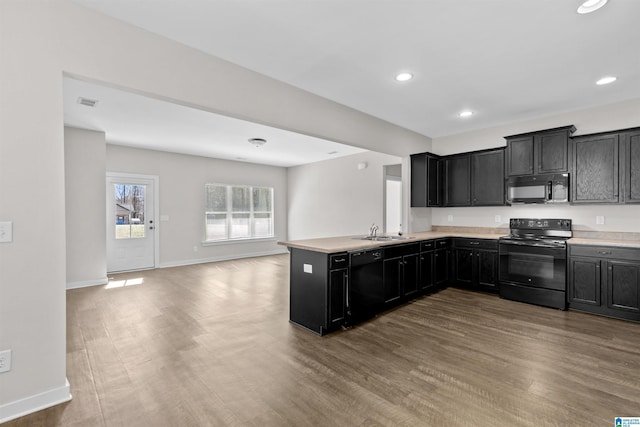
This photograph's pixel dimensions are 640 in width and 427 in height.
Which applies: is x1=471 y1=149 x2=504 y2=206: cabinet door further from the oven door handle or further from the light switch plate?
the light switch plate

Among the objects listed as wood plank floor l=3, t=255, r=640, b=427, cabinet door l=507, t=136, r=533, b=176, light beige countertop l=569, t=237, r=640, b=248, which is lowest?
wood plank floor l=3, t=255, r=640, b=427

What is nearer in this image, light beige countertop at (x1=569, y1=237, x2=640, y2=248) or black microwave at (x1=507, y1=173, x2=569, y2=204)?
light beige countertop at (x1=569, y1=237, x2=640, y2=248)

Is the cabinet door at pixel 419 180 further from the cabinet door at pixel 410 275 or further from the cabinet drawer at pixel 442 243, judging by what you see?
the cabinet door at pixel 410 275

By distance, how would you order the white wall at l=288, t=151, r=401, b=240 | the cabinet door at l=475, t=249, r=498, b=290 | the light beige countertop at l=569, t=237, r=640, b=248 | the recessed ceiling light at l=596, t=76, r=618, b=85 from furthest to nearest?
the white wall at l=288, t=151, r=401, b=240
the cabinet door at l=475, t=249, r=498, b=290
the light beige countertop at l=569, t=237, r=640, b=248
the recessed ceiling light at l=596, t=76, r=618, b=85

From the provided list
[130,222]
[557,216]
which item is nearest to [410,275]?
[557,216]

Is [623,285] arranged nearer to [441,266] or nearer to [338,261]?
[441,266]

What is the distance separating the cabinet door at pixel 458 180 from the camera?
5219 millimetres

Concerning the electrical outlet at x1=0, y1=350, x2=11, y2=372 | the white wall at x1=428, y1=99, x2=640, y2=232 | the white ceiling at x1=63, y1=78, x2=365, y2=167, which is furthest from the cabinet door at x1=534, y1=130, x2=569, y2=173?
the electrical outlet at x1=0, y1=350, x2=11, y2=372

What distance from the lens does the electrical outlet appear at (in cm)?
183

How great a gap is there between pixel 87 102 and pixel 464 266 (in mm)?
5875

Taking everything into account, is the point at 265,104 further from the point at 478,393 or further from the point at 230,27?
the point at 478,393

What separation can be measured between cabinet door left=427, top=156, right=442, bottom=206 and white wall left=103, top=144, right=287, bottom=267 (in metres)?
5.04

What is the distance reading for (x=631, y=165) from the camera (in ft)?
12.2

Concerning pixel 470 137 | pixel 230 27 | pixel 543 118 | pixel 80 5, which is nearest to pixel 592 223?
pixel 543 118
